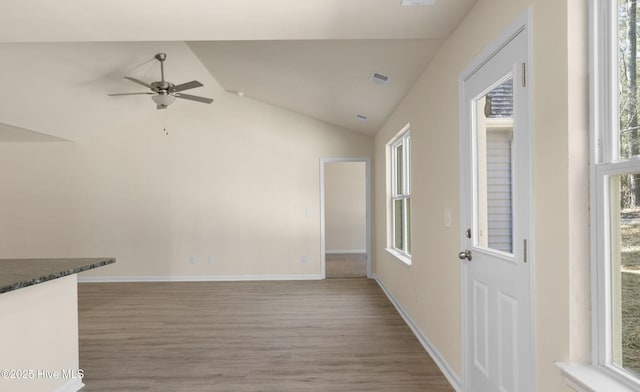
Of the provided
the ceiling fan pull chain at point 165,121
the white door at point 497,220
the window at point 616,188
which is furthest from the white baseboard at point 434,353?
the ceiling fan pull chain at point 165,121

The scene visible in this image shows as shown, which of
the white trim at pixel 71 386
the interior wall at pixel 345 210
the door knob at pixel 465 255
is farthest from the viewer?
the interior wall at pixel 345 210

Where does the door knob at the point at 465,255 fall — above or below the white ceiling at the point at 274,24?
below

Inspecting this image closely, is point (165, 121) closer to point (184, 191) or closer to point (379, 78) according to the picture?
point (184, 191)

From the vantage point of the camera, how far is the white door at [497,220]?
1.72m

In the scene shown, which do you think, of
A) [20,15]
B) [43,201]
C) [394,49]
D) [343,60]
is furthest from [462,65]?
[43,201]

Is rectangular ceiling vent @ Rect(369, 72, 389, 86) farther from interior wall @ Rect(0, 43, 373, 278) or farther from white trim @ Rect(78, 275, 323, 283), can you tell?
white trim @ Rect(78, 275, 323, 283)

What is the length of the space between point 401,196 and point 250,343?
2565mm

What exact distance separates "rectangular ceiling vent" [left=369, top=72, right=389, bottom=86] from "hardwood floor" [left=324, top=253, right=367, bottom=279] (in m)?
3.84

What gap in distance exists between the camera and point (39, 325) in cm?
235

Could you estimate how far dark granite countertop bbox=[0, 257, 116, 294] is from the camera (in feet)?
6.54

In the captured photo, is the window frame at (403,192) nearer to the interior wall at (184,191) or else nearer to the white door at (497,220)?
the interior wall at (184,191)

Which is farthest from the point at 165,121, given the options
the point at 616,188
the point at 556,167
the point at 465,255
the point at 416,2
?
the point at 616,188

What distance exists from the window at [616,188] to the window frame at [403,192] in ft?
9.06

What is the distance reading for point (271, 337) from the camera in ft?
11.9
